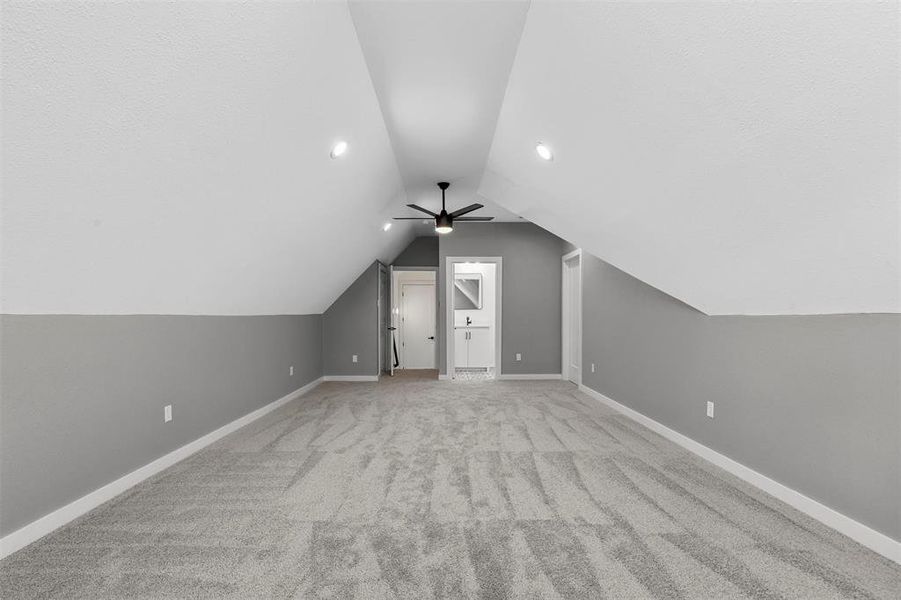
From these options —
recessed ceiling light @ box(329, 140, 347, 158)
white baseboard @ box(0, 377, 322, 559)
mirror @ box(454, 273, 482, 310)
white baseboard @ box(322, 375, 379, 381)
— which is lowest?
white baseboard @ box(322, 375, 379, 381)

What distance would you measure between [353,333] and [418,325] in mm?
1986

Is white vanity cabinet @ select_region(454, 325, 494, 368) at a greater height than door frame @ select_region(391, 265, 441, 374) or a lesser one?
lesser

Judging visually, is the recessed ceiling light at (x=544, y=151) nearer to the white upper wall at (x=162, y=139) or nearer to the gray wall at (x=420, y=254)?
the white upper wall at (x=162, y=139)

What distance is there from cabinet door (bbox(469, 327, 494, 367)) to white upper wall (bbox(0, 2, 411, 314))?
210 inches

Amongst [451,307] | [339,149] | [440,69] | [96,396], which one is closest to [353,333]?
[451,307]

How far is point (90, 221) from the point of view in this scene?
73.6 inches

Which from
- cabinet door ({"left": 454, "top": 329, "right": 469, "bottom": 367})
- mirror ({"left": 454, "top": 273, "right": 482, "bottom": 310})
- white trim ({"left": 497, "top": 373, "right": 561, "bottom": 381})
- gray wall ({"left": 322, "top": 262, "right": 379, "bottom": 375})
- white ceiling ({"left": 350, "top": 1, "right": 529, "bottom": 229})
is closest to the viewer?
white ceiling ({"left": 350, "top": 1, "right": 529, "bottom": 229})

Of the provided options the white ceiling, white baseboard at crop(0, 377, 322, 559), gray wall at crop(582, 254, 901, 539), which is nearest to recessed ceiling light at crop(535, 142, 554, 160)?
the white ceiling

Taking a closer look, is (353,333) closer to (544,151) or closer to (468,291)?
(468,291)

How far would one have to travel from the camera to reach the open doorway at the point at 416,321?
8.52 meters

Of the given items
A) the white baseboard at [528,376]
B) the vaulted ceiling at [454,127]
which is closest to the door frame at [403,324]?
the white baseboard at [528,376]

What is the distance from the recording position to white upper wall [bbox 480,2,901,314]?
1438 millimetres

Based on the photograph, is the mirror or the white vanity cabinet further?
the mirror

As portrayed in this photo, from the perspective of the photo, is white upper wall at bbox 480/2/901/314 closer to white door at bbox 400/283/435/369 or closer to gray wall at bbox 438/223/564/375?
gray wall at bbox 438/223/564/375
